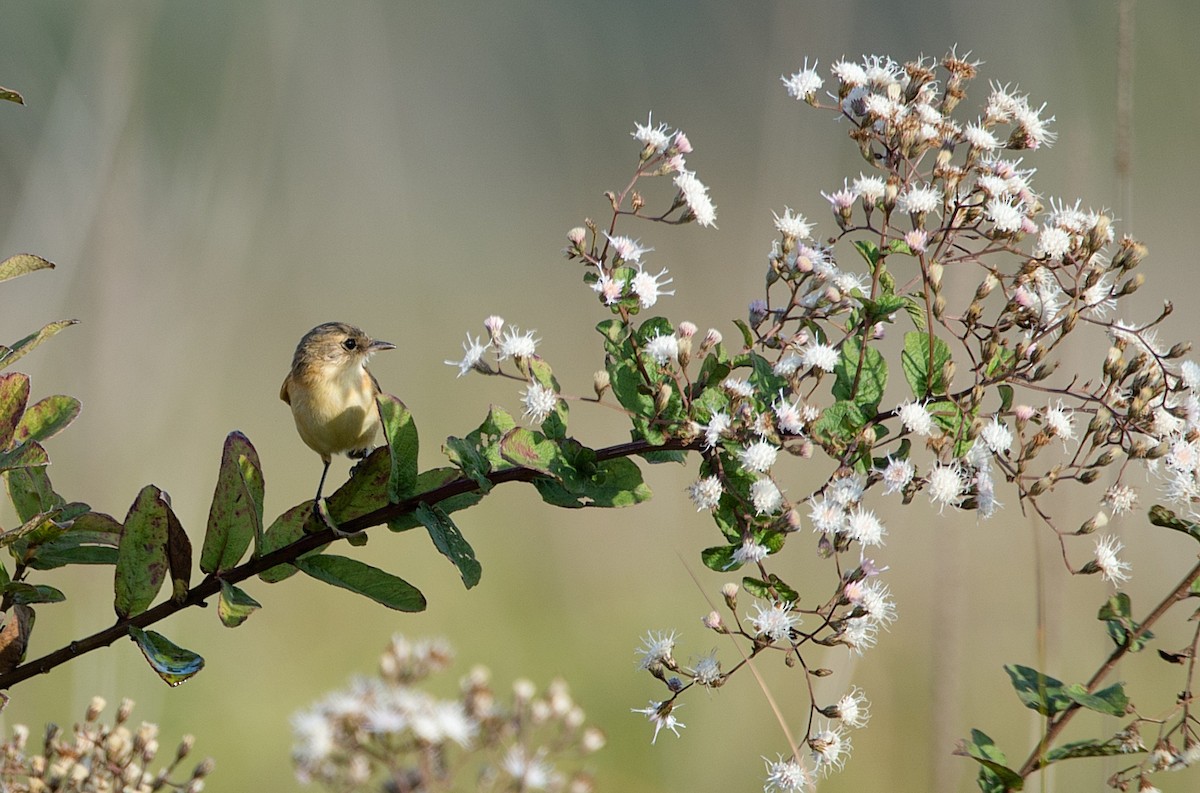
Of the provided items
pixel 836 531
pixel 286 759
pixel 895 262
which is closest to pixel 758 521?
pixel 836 531

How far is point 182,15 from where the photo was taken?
7465 mm

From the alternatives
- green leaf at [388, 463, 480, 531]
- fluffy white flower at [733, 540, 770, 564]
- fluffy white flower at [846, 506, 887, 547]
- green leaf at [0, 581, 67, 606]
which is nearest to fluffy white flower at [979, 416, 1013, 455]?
fluffy white flower at [846, 506, 887, 547]

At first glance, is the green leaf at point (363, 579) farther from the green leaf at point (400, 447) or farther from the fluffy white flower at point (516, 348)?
the fluffy white flower at point (516, 348)

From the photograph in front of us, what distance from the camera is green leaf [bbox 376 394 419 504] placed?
1.48 m

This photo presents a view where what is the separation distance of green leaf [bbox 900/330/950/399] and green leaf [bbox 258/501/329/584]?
75 cm

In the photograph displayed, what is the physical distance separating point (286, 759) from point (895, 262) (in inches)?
156

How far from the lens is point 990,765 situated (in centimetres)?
143

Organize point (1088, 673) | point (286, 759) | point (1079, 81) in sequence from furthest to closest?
point (1079, 81) → point (1088, 673) → point (286, 759)

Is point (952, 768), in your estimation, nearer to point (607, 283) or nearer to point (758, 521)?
point (758, 521)

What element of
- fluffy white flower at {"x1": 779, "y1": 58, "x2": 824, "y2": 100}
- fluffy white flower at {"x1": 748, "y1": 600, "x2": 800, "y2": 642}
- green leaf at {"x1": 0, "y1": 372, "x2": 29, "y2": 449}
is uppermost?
fluffy white flower at {"x1": 779, "y1": 58, "x2": 824, "y2": 100}

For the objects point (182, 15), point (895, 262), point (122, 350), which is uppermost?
point (182, 15)

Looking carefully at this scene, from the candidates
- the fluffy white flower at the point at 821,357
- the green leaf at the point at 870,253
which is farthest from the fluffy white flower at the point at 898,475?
the green leaf at the point at 870,253

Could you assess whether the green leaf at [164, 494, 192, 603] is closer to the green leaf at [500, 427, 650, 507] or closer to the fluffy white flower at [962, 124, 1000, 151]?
the green leaf at [500, 427, 650, 507]

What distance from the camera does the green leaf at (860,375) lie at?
4.71ft
